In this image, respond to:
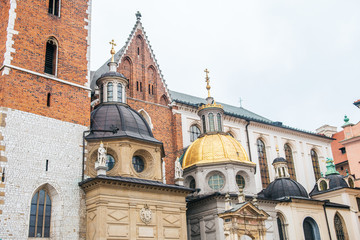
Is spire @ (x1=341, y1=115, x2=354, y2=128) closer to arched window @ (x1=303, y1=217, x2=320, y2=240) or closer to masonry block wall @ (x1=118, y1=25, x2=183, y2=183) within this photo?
arched window @ (x1=303, y1=217, x2=320, y2=240)

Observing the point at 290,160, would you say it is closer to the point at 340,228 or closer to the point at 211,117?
the point at 340,228

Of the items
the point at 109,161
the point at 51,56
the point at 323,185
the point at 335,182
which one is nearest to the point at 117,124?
the point at 109,161

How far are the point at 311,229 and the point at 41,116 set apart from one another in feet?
62.7

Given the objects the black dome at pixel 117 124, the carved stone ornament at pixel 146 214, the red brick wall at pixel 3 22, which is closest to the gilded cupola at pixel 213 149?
the black dome at pixel 117 124

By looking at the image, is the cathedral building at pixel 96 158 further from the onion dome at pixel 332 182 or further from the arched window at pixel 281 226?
the onion dome at pixel 332 182

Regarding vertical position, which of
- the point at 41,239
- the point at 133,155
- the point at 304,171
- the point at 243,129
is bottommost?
the point at 41,239

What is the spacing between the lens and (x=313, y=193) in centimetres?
3409

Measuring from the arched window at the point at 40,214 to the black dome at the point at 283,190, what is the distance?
15.2m

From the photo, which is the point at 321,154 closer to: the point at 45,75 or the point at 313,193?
the point at 313,193

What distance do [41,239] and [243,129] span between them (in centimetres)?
2022

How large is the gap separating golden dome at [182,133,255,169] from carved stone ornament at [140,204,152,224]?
6.99 meters

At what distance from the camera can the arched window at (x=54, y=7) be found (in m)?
21.5

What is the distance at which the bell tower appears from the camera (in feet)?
57.7

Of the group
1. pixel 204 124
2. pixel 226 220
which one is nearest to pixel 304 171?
pixel 204 124
